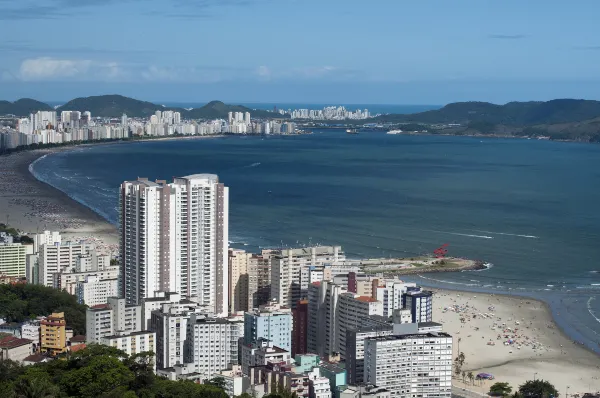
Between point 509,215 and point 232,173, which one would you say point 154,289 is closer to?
point 509,215

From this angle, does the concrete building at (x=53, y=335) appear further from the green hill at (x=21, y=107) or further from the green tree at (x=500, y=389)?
the green hill at (x=21, y=107)

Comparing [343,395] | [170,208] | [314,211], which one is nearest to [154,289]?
[170,208]

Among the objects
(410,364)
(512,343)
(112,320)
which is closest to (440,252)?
(512,343)

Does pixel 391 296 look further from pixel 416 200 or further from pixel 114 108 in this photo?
pixel 114 108

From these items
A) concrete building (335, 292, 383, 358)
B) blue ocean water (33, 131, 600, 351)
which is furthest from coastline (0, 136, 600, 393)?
concrete building (335, 292, 383, 358)

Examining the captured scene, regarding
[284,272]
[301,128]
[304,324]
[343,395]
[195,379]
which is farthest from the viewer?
[301,128]

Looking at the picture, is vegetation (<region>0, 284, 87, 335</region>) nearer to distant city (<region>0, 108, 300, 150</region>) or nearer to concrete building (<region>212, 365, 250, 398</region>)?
concrete building (<region>212, 365, 250, 398</region>)
